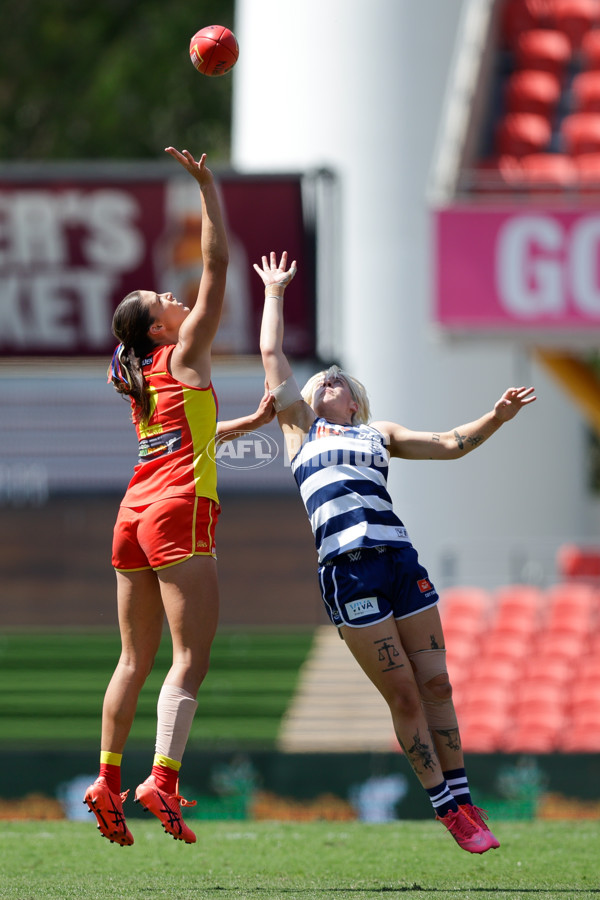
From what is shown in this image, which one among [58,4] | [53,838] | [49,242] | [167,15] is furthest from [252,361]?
[58,4]

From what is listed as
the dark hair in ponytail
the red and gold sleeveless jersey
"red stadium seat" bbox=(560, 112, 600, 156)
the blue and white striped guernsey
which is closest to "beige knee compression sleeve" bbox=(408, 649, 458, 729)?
the blue and white striped guernsey

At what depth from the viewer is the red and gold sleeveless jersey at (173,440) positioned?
4.88 meters

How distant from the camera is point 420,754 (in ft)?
15.8

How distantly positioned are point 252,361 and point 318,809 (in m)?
6.70

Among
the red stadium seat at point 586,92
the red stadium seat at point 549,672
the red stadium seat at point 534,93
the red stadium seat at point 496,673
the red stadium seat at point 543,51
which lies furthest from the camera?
the red stadium seat at point 543,51

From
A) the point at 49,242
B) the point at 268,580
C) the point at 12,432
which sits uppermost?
the point at 49,242

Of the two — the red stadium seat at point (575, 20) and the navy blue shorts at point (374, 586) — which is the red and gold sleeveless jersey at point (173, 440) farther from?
the red stadium seat at point (575, 20)

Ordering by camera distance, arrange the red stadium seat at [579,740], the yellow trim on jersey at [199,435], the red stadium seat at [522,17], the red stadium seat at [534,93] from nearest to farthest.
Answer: the yellow trim on jersey at [199,435]
the red stadium seat at [579,740]
the red stadium seat at [534,93]
the red stadium seat at [522,17]

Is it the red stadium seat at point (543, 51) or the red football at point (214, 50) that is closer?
the red football at point (214, 50)

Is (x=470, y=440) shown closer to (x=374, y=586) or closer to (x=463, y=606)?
(x=374, y=586)

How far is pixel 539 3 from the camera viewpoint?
1544 centimetres

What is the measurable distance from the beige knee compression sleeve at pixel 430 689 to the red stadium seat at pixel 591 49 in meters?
11.1

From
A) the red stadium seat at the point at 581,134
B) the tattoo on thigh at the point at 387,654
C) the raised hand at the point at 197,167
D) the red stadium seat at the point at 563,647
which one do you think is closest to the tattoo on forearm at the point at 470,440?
the tattoo on thigh at the point at 387,654

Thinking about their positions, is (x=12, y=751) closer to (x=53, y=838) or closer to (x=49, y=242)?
(x=53, y=838)
